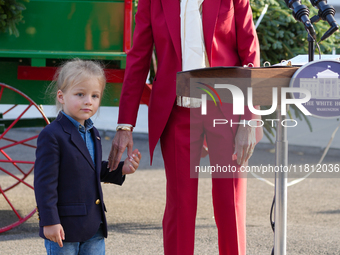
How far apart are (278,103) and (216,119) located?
458mm

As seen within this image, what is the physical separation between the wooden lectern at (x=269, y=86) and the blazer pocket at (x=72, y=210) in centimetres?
61

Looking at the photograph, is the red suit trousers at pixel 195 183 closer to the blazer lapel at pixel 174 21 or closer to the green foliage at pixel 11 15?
the blazer lapel at pixel 174 21

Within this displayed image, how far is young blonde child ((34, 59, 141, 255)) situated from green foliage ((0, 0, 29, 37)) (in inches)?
65.5

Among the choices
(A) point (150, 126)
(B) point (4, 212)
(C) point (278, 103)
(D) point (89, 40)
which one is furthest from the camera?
(B) point (4, 212)

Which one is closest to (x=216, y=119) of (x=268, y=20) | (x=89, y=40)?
(x=89, y=40)

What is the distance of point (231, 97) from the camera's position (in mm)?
1434

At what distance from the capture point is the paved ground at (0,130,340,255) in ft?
10.1

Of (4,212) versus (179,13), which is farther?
(4,212)

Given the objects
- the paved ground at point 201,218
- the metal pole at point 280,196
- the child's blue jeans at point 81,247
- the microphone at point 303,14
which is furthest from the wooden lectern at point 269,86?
the child's blue jeans at point 81,247

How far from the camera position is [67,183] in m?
1.74

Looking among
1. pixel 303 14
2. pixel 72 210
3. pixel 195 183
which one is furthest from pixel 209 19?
pixel 72 210

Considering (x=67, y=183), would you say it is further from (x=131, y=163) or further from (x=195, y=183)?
(x=195, y=183)

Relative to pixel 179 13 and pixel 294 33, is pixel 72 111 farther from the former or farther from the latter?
pixel 294 33

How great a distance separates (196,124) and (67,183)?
570 millimetres
